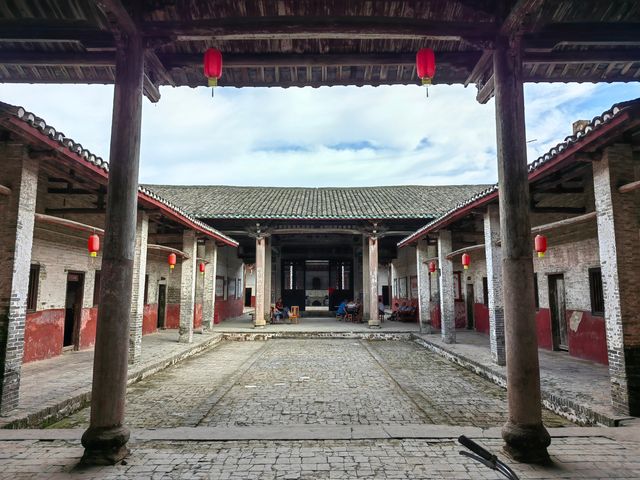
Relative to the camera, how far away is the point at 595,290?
8148 mm

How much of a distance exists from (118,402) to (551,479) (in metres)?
3.70

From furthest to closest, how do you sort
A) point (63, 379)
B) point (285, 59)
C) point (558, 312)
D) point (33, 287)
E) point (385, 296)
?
point (385, 296), point (558, 312), point (33, 287), point (63, 379), point (285, 59)

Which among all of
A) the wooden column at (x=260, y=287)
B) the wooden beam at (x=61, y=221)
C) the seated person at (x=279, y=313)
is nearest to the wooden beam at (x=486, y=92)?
the wooden beam at (x=61, y=221)

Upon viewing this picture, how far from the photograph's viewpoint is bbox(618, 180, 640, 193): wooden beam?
4.84 meters

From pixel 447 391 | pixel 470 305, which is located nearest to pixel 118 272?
pixel 447 391

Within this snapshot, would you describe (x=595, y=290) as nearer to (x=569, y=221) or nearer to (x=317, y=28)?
(x=569, y=221)

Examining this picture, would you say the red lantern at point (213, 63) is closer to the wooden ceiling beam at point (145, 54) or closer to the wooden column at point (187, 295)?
the wooden ceiling beam at point (145, 54)

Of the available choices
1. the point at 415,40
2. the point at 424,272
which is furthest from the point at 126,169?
the point at 424,272

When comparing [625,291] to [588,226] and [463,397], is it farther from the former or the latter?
[588,226]

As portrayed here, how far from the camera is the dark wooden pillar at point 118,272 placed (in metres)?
3.59

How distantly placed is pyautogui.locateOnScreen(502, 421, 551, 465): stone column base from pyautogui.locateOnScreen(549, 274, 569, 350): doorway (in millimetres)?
6637

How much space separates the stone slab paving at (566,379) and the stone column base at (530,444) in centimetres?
168

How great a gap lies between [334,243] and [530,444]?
1687 cm

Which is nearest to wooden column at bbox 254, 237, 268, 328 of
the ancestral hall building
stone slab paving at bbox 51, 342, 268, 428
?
the ancestral hall building
